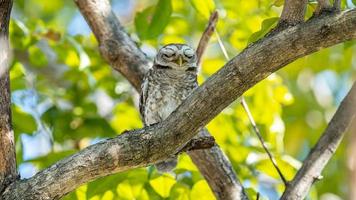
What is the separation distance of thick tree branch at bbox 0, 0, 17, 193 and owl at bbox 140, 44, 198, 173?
931 mm

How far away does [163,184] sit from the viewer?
10.2 feet

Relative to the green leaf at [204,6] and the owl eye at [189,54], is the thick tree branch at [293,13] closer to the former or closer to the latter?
the green leaf at [204,6]

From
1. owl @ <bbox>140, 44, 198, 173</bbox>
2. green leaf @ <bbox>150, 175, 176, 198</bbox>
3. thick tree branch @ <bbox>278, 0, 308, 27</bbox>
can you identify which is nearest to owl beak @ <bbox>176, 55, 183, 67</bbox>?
owl @ <bbox>140, 44, 198, 173</bbox>

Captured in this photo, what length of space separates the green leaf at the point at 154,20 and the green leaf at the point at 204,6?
5.3 inches

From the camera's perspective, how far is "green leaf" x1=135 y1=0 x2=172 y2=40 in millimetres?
3332

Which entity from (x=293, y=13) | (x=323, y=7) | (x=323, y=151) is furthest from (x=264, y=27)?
(x=323, y=151)

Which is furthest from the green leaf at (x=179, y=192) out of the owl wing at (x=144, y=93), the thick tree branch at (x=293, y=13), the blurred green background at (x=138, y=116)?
the thick tree branch at (x=293, y=13)

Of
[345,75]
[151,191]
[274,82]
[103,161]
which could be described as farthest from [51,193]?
[345,75]

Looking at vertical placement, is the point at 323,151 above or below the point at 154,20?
below

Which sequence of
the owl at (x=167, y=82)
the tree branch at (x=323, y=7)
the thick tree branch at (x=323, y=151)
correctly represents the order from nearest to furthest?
1. the tree branch at (x=323, y=7)
2. the thick tree branch at (x=323, y=151)
3. the owl at (x=167, y=82)

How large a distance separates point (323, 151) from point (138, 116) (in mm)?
1341

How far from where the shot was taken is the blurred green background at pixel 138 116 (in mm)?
3162

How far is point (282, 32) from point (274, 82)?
5.30 ft

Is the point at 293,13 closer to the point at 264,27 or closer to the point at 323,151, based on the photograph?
the point at 264,27
